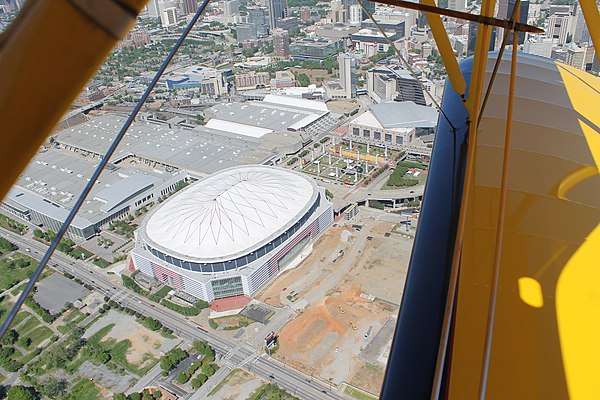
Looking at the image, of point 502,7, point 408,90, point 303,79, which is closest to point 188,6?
point 303,79

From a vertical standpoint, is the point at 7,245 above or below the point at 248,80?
below

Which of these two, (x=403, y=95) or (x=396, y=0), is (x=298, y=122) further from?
(x=396, y=0)

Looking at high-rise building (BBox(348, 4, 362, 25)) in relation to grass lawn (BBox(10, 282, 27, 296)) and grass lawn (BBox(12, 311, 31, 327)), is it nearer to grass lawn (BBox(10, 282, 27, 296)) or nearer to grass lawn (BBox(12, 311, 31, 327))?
grass lawn (BBox(10, 282, 27, 296))

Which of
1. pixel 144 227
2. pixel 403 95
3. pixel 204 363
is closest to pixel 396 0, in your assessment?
pixel 204 363

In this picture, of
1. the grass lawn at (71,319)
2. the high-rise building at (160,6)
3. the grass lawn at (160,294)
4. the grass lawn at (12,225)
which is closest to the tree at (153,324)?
the grass lawn at (160,294)

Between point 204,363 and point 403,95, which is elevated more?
point 403,95

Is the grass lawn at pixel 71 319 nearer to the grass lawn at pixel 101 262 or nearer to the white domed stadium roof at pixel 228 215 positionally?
the grass lawn at pixel 101 262

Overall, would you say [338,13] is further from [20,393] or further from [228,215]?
[20,393]
